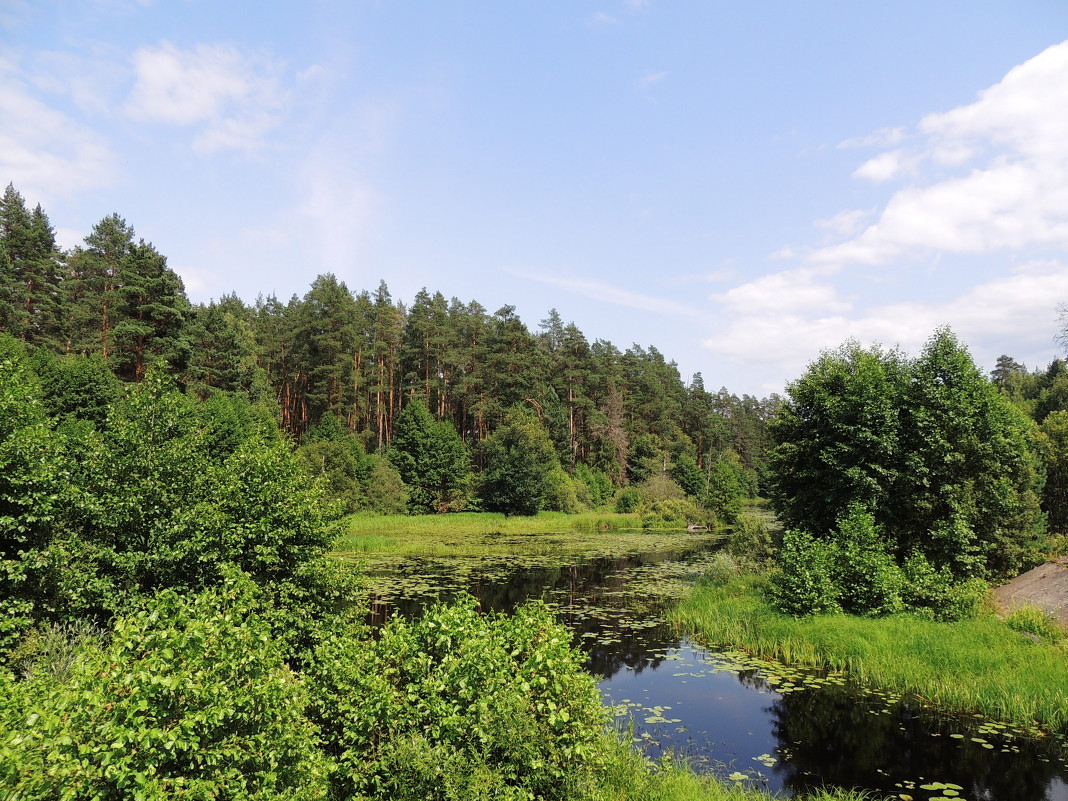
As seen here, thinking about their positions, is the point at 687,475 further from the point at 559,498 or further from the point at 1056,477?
the point at 1056,477

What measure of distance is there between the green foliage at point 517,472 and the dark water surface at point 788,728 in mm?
37319

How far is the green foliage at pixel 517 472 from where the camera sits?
2307 inches

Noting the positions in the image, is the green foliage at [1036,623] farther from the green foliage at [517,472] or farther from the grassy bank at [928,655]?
the green foliage at [517,472]

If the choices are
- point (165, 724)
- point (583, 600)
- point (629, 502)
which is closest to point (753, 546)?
point (583, 600)

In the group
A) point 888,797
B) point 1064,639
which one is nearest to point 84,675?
point 888,797

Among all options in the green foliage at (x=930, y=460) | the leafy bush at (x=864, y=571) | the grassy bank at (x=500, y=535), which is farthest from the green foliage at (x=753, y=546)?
the grassy bank at (x=500, y=535)

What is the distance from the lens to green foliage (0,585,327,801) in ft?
13.8

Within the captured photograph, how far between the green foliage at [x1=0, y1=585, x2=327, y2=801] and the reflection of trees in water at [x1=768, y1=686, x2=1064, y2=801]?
8810 mm

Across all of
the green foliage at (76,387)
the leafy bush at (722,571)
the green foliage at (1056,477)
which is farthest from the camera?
the green foliage at (76,387)

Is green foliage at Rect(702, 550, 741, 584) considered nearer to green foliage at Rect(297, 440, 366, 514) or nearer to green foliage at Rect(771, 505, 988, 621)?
green foliage at Rect(771, 505, 988, 621)

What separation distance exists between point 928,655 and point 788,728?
178 inches

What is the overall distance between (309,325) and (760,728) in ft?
213

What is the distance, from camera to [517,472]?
58625 millimetres

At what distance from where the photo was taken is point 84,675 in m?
4.77
